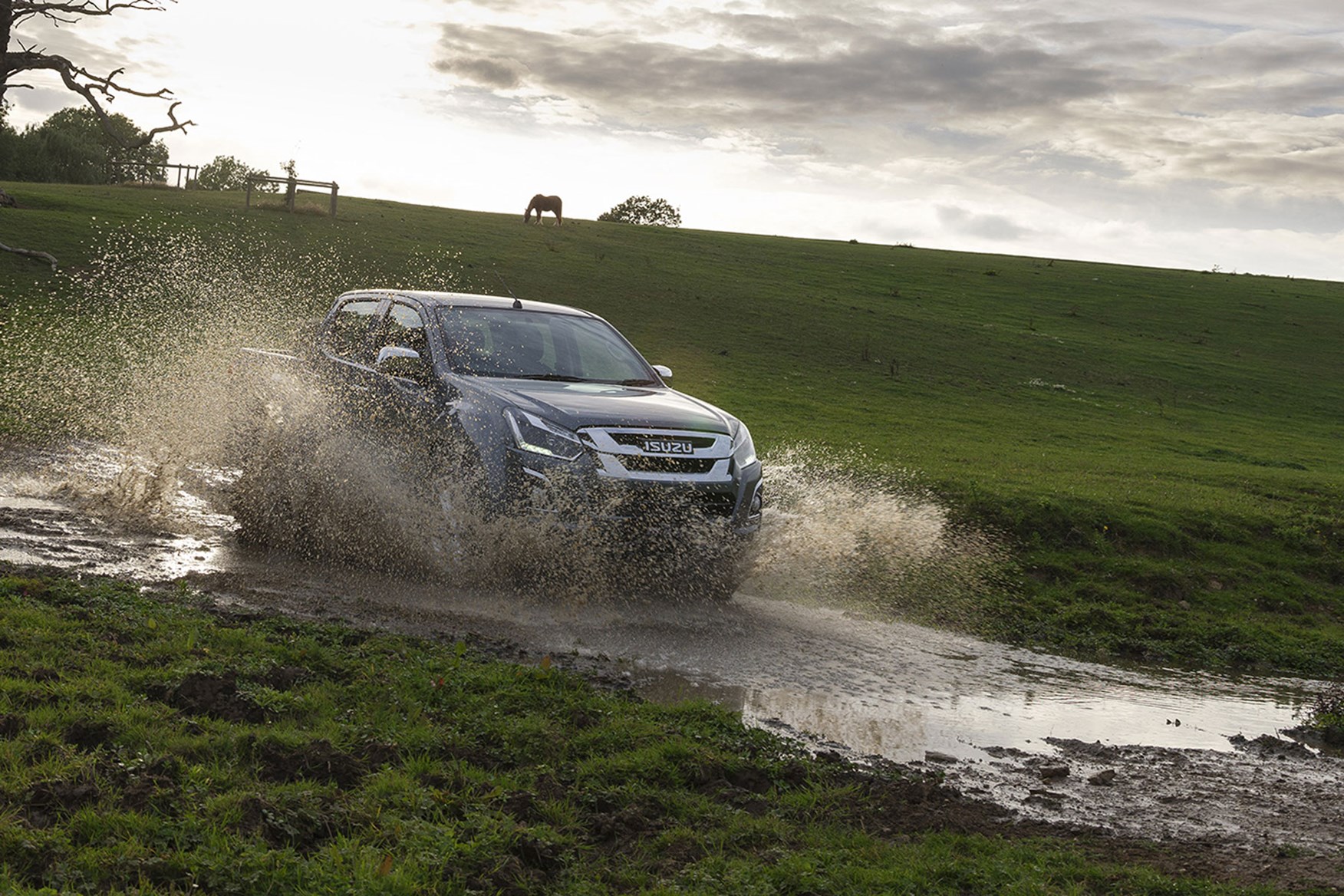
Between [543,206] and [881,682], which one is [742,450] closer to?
[881,682]

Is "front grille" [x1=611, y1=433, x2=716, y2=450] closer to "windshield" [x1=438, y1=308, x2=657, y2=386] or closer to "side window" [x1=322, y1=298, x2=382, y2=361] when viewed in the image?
"windshield" [x1=438, y1=308, x2=657, y2=386]

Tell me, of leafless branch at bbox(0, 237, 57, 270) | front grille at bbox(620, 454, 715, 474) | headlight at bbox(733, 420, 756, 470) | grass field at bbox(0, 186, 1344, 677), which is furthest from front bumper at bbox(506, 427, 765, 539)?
leafless branch at bbox(0, 237, 57, 270)

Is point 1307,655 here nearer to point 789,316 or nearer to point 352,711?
point 352,711

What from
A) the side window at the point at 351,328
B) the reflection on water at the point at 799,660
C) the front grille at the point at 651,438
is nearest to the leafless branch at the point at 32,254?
the side window at the point at 351,328

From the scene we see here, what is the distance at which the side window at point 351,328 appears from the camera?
9844 mm

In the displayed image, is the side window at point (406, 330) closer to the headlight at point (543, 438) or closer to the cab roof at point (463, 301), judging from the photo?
the cab roof at point (463, 301)

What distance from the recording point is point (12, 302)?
22.6m

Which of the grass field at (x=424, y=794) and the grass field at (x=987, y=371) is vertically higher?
the grass field at (x=987, y=371)

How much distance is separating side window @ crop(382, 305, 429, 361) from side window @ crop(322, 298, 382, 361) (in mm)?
271

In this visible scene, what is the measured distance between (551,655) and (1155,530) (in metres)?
8.34

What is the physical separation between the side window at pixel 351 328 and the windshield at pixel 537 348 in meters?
0.98

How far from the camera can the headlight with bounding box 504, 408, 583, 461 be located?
7633 millimetres

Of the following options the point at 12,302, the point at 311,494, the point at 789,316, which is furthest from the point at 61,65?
the point at 311,494

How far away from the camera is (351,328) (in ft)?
33.3
